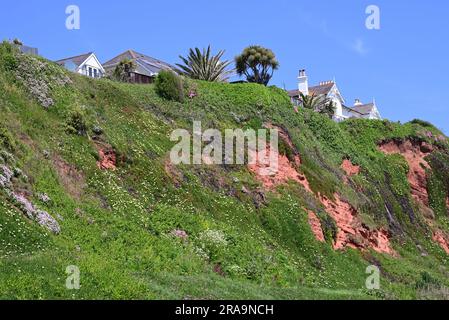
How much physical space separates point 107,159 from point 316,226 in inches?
422

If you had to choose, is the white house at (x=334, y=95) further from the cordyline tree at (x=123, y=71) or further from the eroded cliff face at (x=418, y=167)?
the cordyline tree at (x=123, y=71)

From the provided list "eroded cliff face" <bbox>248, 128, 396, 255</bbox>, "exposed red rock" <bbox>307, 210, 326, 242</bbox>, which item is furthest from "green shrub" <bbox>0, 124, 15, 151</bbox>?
"exposed red rock" <bbox>307, 210, 326, 242</bbox>

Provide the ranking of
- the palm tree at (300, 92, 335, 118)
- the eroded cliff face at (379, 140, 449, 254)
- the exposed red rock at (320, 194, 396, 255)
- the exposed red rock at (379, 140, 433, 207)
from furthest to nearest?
the palm tree at (300, 92, 335, 118), the exposed red rock at (379, 140, 433, 207), the eroded cliff face at (379, 140, 449, 254), the exposed red rock at (320, 194, 396, 255)

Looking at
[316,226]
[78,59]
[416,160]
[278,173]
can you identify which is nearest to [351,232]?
[316,226]

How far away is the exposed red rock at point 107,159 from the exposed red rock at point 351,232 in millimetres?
11851

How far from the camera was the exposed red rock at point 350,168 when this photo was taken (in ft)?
136

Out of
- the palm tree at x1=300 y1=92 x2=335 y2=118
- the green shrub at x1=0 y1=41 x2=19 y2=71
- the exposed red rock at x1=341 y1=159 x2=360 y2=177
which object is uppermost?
the palm tree at x1=300 y1=92 x2=335 y2=118

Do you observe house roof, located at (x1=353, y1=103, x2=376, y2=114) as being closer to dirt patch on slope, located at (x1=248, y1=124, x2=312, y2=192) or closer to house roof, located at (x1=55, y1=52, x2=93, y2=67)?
house roof, located at (x1=55, y1=52, x2=93, y2=67)

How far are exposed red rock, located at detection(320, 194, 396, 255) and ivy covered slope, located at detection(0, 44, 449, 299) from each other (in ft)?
0.35

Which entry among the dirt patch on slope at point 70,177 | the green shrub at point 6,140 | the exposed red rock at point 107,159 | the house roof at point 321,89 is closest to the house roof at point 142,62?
the house roof at point 321,89

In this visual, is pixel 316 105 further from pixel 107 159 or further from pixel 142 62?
pixel 107 159

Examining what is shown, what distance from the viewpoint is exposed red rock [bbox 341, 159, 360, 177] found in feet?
136

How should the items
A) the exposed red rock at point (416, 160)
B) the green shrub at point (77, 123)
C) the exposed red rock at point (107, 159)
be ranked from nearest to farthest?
1. the exposed red rock at point (107, 159)
2. the green shrub at point (77, 123)
3. the exposed red rock at point (416, 160)

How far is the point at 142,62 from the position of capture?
5962cm
